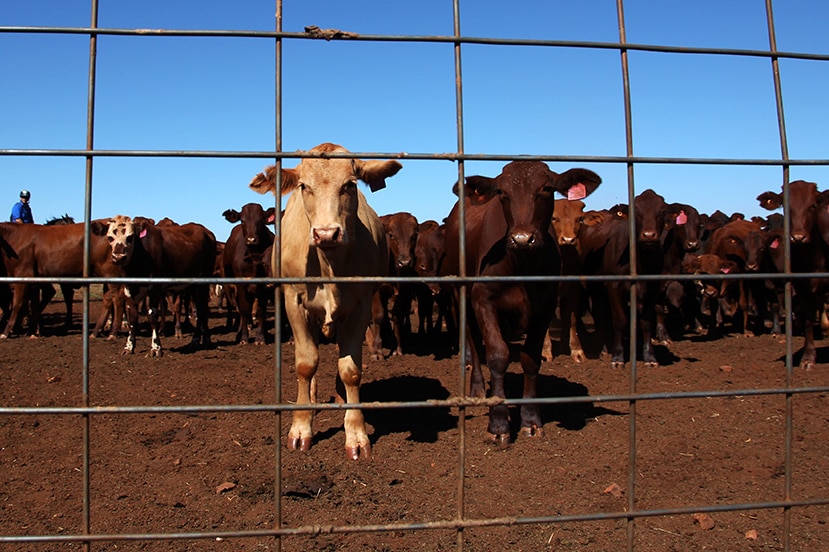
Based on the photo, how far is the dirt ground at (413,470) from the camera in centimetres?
409

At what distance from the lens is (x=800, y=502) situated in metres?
2.78

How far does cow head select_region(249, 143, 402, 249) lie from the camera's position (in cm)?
415

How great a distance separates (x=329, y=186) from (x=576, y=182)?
97.1 inches

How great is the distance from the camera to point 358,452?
564 centimetres

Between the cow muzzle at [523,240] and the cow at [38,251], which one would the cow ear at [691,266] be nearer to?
the cow muzzle at [523,240]

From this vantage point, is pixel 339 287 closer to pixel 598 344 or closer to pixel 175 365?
pixel 175 365

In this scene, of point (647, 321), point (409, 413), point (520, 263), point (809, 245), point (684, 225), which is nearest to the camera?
point (520, 263)

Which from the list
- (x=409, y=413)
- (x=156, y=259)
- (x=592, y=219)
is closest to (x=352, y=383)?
(x=409, y=413)

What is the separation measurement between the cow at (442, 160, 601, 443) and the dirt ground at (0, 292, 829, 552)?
0.57m

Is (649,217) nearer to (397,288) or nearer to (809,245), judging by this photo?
(809,245)

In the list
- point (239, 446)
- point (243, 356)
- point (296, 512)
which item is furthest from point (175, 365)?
point (296, 512)

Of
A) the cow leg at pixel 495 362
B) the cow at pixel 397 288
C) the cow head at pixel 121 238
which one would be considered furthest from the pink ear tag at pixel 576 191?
the cow head at pixel 121 238

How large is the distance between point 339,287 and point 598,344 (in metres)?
8.17

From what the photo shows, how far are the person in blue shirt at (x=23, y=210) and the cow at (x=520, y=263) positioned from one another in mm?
13716
